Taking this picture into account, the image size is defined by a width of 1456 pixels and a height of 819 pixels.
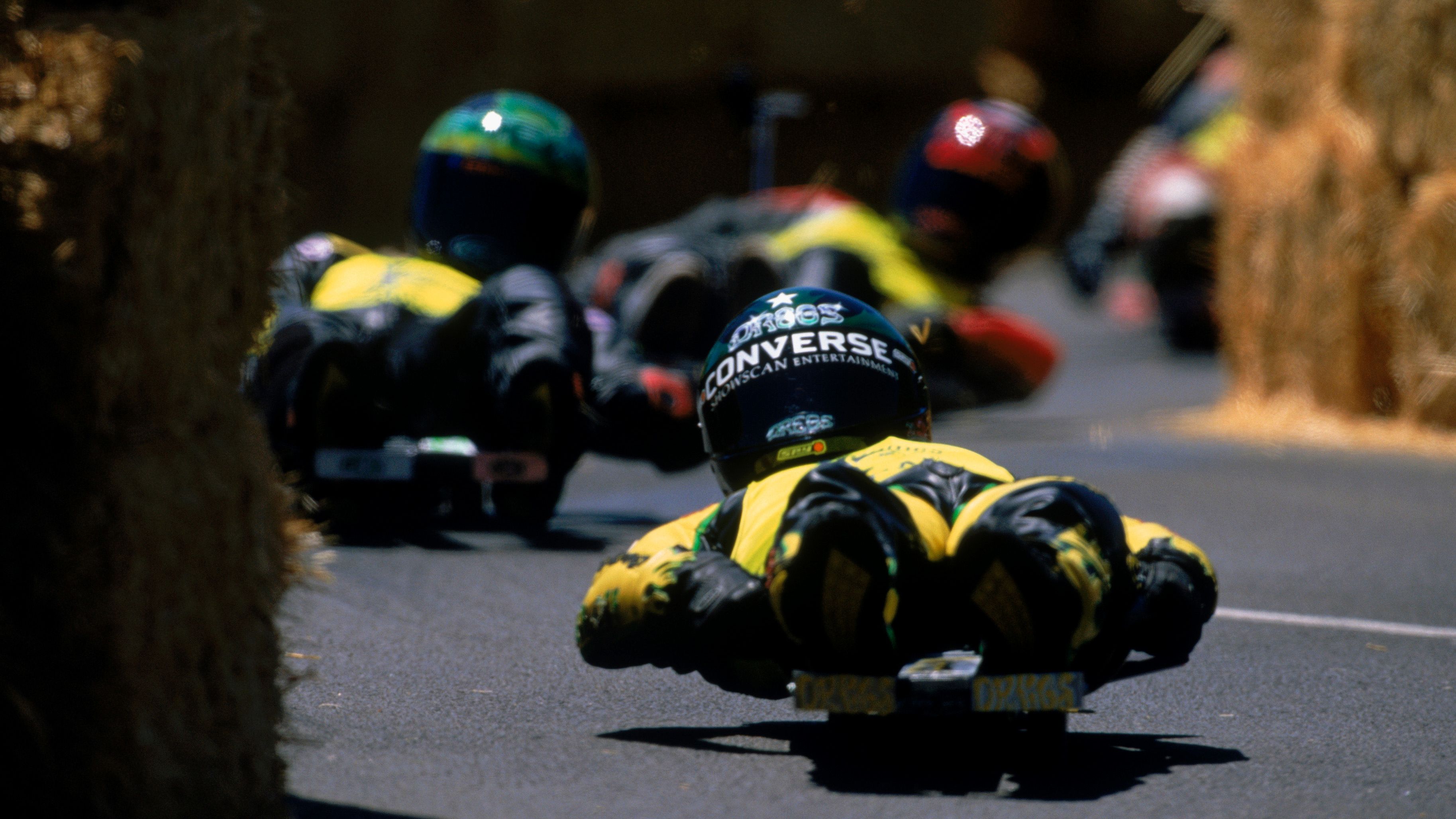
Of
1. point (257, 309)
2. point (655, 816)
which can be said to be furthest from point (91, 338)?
point (655, 816)

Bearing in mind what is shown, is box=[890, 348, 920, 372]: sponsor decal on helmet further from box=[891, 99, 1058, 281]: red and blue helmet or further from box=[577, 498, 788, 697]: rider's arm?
box=[891, 99, 1058, 281]: red and blue helmet

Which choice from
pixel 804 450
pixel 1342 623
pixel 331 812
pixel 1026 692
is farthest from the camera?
pixel 1342 623

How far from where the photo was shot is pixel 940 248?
994 cm

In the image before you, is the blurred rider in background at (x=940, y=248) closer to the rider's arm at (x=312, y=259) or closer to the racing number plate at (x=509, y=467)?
the rider's arm at (x=312, y=259)

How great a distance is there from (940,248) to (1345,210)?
2005 millimetres

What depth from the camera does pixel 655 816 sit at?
10.2 ft

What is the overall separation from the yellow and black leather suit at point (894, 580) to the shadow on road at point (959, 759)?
6.0 inches

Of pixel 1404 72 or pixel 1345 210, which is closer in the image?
pixel 1404 72

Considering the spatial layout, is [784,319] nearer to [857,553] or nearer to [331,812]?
[857,553]

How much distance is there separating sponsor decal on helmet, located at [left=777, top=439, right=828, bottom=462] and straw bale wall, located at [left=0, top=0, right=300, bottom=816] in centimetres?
135

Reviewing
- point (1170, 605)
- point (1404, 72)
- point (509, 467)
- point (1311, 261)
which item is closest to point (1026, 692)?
point (1170, 605)

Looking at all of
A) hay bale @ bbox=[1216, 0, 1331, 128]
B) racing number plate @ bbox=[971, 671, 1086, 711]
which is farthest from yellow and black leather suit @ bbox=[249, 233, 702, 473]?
hay bale @ bbox=[1216, 0, 1331, 128]

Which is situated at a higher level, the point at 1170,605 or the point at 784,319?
the point at 784,319

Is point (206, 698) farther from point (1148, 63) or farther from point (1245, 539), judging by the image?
point (1148, 63)
